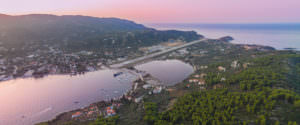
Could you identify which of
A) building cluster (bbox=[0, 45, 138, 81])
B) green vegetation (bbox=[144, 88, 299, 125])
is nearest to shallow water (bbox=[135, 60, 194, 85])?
building cluster (bbox=[0, 45, 138, 81])

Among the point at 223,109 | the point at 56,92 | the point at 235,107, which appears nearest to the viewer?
the point at 235,107

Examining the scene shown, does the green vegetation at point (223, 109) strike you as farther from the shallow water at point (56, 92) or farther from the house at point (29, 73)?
the house at point (29, 73)

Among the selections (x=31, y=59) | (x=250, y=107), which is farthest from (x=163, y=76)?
(x=31, y=59)

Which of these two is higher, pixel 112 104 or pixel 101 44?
pixel 101 44

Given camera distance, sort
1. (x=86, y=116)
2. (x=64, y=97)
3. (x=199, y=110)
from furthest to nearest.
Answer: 1. (x=64, y=97)
2. (x=86, y=116)
3. (x=199, y=110)

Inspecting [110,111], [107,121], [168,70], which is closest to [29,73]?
[110,111]

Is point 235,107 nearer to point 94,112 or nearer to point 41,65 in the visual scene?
point 94,112

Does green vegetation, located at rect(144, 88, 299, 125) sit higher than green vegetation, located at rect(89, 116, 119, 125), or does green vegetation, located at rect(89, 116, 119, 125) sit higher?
green vegetation, located at rect(144, 88, 299, 125)

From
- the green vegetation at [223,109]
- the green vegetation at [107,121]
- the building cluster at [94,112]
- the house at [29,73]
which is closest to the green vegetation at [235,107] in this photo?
the green vegetation at [223,109]

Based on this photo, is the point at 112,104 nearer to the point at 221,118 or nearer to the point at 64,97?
the point at 64,97

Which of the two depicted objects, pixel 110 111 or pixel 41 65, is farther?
pixel 41 65

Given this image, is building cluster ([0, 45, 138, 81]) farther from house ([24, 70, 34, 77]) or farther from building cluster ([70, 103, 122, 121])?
building cluster ([70, 103, 122, 121])
